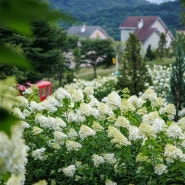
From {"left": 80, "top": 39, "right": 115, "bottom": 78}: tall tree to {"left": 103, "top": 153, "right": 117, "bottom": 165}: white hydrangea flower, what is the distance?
4505 centimetres

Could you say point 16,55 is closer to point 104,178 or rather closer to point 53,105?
point 104,178

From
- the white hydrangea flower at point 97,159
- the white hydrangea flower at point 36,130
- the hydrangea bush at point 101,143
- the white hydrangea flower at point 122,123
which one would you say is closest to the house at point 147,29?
the hydrangea bush at point 101,143

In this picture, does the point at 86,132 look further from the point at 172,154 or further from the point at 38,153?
the point at 172,154

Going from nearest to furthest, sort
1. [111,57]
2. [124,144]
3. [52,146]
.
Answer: [124,144] < [52,146] < [111,57]

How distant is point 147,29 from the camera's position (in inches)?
2653

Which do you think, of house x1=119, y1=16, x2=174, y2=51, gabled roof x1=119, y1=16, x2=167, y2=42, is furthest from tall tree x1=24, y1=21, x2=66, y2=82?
gabled roof x1=119, y1=16, x2=167, y2=42

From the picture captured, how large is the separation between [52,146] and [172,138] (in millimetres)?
1365

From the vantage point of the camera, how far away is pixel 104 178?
5.13 meters

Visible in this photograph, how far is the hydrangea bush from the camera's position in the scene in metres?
4.55

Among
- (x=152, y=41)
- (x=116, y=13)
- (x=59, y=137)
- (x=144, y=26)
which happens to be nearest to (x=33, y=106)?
(x=59, y=137)

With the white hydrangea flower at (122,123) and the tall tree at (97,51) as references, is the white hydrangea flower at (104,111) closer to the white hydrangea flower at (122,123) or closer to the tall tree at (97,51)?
the white hydrangea flower at (122,123)

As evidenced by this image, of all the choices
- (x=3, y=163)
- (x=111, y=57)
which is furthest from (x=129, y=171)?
(x=111, y=57)

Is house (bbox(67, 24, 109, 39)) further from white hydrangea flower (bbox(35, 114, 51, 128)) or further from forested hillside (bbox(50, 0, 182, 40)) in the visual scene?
white hydrangea flower (bbox(35, 114, 51, 128))

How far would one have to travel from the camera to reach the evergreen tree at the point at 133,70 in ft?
55.5
